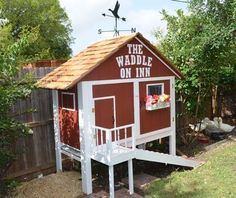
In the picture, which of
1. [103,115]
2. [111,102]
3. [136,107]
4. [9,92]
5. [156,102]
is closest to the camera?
[9,92]

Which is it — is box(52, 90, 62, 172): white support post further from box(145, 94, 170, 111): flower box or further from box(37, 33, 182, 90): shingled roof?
box(145, 94, 170, 111): flower box

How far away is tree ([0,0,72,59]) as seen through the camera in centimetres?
3372

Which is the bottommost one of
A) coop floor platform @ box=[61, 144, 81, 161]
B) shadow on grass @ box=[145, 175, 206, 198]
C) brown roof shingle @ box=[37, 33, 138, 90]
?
shadow on grass @ box=[145, 175, 206, 198]

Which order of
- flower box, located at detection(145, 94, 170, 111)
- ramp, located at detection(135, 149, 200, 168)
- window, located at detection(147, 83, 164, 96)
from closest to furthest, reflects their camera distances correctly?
1. ramp, located at detection(135, 149, 200, 168)
2. flower box, located at detection(145, 94, 170, 111)
3. window, located at detection(147, 83, 164, 96)

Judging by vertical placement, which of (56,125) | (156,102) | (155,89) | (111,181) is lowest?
(111,181)

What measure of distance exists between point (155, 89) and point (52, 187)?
3.97 meters

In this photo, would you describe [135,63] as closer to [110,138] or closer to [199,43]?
[110,138]

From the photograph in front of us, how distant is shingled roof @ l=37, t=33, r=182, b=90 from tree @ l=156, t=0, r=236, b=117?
3047 mm

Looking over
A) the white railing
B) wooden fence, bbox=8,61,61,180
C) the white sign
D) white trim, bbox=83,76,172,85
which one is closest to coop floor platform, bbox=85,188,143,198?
the white railing

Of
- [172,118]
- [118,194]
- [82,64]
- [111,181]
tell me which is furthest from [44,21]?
[111,181]

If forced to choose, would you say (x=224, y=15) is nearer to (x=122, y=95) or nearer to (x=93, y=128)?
(x=122, y=95)

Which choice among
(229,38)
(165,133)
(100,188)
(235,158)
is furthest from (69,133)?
(229,38)

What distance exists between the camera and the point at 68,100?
27.8 feet

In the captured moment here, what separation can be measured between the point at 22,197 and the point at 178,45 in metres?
7.20
